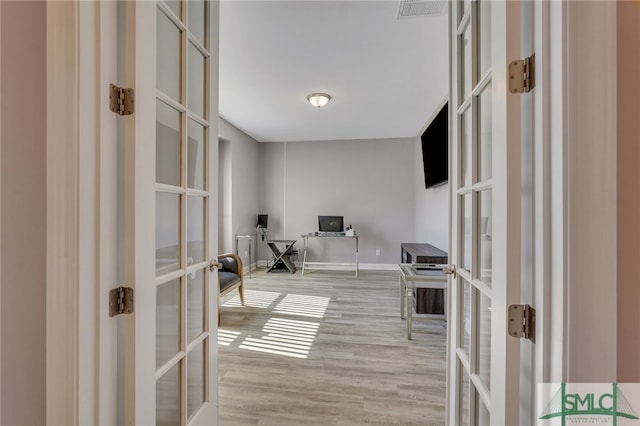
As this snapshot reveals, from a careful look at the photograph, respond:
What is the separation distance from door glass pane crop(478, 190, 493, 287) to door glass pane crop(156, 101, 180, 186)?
1.17 m

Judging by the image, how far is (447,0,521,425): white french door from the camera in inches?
29.2

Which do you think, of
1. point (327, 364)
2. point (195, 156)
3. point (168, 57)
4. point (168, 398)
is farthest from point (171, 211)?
point (327, 364)

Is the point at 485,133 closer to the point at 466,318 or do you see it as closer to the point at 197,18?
the point at 466,318

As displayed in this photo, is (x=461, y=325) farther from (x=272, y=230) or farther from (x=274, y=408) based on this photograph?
(x=272, y=230)

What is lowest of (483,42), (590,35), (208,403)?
(208,403)

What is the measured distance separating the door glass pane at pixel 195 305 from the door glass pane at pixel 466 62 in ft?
4.58

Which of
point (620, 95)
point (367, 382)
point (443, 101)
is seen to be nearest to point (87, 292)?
point (620, 95)

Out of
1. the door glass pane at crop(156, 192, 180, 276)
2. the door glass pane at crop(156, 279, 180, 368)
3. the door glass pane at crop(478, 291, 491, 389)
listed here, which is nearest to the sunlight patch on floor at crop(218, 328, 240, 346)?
the door glass pane at crop(156, 279, 180, 368)

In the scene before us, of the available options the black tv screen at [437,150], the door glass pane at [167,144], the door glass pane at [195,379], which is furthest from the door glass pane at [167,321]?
the black tv screen at [437,150]

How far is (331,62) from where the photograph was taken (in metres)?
2.68

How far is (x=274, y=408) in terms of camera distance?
1.68 metres

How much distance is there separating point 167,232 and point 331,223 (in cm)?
449

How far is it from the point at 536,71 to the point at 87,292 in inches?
52.3

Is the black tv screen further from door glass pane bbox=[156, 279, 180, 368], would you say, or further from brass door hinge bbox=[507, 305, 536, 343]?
door glass pane bbox=[156, 279, 180, 368]
